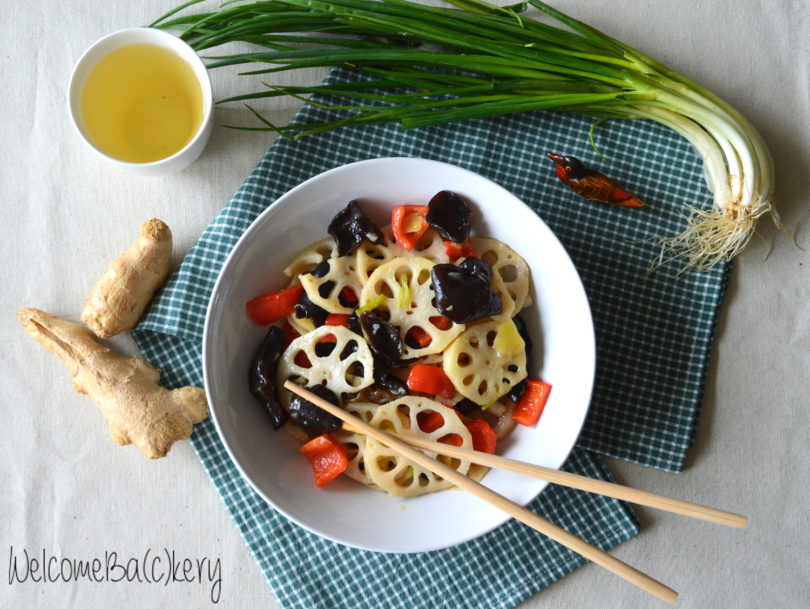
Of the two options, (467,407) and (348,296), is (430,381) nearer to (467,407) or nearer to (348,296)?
(467,407)

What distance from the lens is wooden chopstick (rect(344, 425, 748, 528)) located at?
4.95 feet

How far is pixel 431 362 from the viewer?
6.41 feet

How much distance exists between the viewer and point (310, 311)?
1.96m

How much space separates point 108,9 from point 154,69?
0.37 m

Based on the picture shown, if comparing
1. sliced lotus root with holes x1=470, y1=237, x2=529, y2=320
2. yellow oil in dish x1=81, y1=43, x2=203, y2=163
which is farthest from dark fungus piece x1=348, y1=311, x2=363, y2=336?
yellow oil in dish x1=81, y1=43, x2=203, y2=163

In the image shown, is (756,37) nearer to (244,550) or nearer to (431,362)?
(431,362)

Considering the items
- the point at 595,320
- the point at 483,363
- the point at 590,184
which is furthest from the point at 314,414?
the point at 590,184

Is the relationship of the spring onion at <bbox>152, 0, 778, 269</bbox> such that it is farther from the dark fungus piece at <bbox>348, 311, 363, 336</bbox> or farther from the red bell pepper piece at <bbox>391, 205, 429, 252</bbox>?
the dark fungus piece at <bbox>348, 311, 363, 336</bbox>

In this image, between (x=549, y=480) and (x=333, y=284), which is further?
(x=333, y=284)

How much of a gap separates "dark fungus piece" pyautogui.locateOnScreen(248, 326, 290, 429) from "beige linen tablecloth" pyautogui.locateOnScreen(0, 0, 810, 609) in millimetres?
439

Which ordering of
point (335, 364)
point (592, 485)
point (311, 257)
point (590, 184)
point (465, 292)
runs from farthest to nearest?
point (590, 184), point (311, 257), point (335, 364), point (465, 292), point (592, 485)

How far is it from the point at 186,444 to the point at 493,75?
1454 millimetres

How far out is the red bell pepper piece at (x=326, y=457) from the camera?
6.35 feet

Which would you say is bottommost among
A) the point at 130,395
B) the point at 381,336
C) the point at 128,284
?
the point at 130,395
